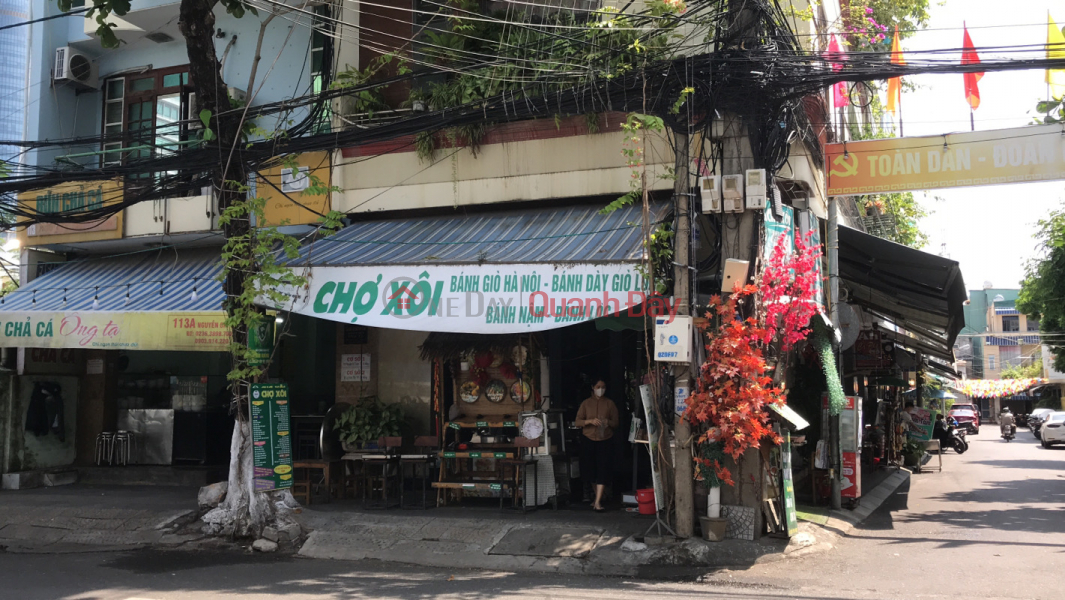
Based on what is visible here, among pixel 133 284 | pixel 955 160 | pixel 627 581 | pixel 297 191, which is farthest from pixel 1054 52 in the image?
pixel 133 284

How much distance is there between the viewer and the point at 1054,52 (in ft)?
29.5

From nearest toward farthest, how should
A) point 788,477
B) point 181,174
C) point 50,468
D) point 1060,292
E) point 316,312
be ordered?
point 788,477 → point 316,312 → point 181,174 → point 50,468 → point 1060,292

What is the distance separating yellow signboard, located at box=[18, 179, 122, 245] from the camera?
Answer: 541 inches

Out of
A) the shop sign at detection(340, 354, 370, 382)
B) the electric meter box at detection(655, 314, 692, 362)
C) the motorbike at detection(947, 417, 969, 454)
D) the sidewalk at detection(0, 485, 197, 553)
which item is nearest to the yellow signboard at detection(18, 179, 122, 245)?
the sidewalk at detection(0, 485, 197, 553)

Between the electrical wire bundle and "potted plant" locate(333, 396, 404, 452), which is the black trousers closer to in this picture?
"potted plant" locate(333, 396, 404, 452)

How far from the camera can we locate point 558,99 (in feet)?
32.2

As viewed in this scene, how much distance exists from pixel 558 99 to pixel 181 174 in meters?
5.47

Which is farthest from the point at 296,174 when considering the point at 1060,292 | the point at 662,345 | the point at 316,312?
the point at 1060,292

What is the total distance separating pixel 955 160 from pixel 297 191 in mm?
9140

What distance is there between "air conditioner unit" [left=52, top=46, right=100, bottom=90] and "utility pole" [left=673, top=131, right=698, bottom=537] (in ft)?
38.8

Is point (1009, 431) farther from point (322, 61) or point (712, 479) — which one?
point (322, 61)

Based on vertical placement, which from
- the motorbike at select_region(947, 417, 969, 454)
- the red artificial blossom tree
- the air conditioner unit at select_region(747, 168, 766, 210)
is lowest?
the motorbike at select_region(947, 417, 969, 454)

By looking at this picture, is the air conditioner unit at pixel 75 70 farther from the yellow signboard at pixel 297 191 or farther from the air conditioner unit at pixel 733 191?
the air conditioner unit at pixel 733 191

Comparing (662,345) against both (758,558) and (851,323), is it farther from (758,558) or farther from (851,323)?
(851,323)
